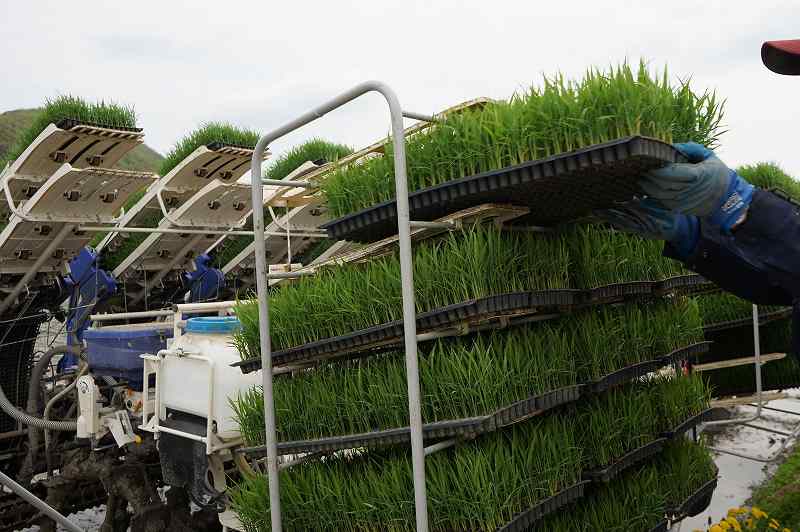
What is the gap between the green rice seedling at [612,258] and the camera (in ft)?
11.6

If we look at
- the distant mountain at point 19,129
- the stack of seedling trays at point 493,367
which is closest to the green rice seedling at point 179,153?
the stack of seedling trays at point 493,367

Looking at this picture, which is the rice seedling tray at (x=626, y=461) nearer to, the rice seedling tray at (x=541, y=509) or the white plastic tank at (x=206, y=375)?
the rice seedling tray at (x=541, y=509)

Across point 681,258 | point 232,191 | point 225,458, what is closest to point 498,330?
point 681,258

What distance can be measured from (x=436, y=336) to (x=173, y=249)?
6037 mm

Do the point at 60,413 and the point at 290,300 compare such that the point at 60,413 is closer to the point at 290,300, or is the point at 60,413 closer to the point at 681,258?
the point at 290,300

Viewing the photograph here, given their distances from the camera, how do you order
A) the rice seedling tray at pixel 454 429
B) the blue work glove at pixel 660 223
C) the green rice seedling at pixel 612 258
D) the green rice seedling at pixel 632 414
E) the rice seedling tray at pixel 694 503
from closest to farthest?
1. the rice seedling tray at pixel 454 429
2. the blue work glove at pixel 660 223
3. the green rice seedling at pixel 632 414
4. the green rice seedling at pixel 612 258
5. the rice seedling tray at pixel 694 503

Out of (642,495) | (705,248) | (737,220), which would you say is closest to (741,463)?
(642,495)

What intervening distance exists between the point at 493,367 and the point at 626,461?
1088mm

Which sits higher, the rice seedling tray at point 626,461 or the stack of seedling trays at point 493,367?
the stack of seedling trays at point 493,367

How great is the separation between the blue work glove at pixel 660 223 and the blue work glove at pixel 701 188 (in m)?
0.19

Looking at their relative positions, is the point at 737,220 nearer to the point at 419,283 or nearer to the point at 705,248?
the point at 705,248

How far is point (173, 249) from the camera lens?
27.4ft

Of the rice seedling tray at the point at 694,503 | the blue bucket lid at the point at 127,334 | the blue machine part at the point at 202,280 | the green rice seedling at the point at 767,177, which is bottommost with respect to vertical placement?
the rice seedling tray at the point at 694,503

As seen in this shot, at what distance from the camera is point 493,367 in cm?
284
